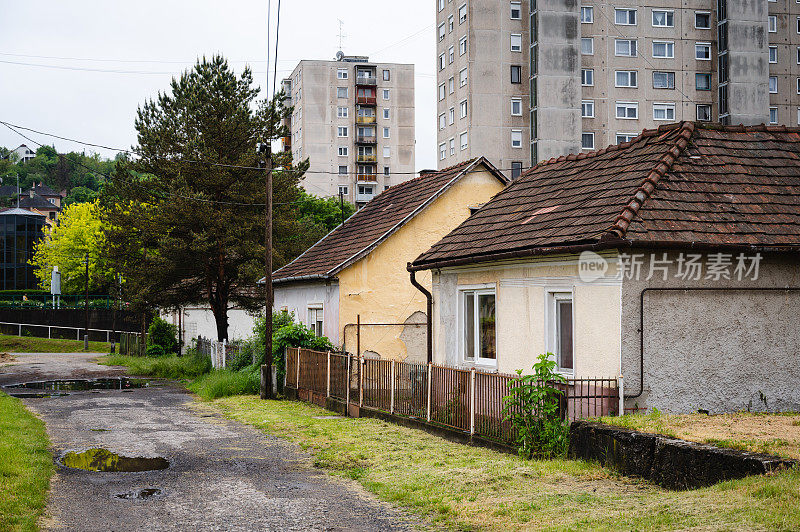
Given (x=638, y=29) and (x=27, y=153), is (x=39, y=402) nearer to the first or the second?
(x=638, y=29)

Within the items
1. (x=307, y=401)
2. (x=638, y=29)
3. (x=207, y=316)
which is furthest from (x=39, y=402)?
(x=638, y=29)

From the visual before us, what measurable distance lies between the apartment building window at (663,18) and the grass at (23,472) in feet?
207

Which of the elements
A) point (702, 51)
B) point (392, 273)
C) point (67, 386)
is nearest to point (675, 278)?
point (392, 273)

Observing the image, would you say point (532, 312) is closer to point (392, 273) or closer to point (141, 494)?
point (141, 494)

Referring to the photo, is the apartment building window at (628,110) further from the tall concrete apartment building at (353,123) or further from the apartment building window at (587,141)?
the tall concrete apartment building at (353,123)

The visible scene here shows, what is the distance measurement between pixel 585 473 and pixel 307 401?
42.0 feet

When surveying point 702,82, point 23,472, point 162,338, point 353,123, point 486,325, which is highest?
point 353,123

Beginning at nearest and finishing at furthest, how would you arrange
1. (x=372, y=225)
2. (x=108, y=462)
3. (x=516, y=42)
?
1. (x=108, y=462)
2. (x=372, y=225)
3. (x=516, y=42)

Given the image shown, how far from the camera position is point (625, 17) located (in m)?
67.8

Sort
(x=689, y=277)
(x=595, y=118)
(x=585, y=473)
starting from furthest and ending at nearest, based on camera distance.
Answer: (x=595, y=118), (x=689, y=277), (x=585, y=473)

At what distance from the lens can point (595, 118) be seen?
67.1m

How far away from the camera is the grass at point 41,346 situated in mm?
52625

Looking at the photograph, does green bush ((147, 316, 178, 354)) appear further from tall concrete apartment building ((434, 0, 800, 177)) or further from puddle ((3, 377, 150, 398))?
tall concrete apartment building ((434, 0, 800, 177))

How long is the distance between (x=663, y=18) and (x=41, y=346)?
5435 cm
